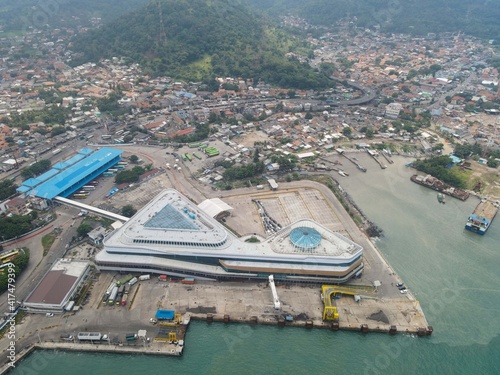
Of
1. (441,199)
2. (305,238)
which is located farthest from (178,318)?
(441,199)

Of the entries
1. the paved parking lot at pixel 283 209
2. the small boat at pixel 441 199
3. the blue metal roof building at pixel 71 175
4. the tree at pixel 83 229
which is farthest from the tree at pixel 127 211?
the small boat at pixel 441 199

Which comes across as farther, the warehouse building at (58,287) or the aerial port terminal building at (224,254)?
the aerial port terminal building at (224,254)

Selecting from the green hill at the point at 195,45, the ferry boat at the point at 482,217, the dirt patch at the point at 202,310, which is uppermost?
the green hill at the point at 195,45

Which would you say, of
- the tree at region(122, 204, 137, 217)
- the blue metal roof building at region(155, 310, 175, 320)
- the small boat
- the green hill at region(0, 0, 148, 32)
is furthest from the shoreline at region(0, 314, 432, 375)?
the green hill at region(0, 0, 148, 32)

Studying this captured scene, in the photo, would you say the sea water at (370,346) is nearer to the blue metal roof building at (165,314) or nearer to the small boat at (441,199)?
the blue metal roof building at (165,314)

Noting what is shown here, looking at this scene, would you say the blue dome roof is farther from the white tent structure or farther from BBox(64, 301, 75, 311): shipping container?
BBox(64, 301, 75, 311): shipping container

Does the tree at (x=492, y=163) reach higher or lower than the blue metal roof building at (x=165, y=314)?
higher

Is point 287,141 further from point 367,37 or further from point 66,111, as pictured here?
point 367,37

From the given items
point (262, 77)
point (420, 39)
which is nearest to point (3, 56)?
point (262, 77)
